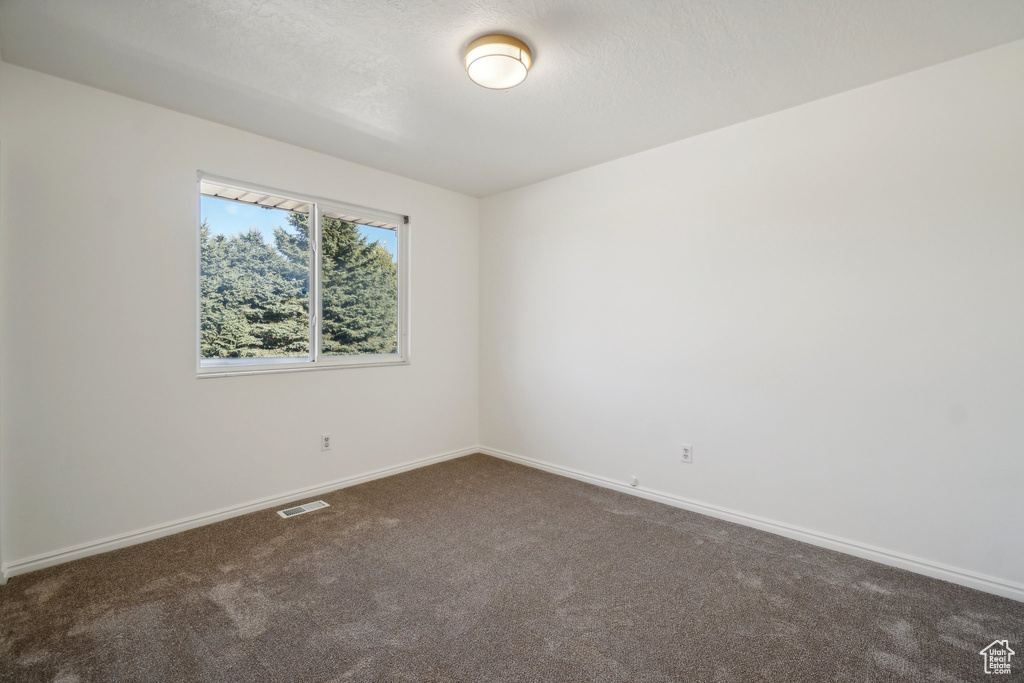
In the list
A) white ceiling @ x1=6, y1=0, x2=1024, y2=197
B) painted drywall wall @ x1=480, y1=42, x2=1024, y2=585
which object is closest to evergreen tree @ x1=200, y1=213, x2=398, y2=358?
white ceiling @ x1=6, y1=0, x2=1024, y2=197

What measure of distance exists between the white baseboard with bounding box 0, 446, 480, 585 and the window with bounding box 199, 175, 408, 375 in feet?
3.06

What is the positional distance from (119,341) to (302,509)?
155 centimetres

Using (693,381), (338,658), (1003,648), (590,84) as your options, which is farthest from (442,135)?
(1003,648)

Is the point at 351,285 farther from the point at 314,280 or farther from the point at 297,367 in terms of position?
the point at 297,367

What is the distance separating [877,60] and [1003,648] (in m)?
2.68

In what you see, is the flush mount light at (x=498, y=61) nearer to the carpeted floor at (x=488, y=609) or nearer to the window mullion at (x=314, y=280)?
the window mullion at (x=314, y=280)

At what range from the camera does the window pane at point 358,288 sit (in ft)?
12.3

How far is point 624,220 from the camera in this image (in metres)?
3.71

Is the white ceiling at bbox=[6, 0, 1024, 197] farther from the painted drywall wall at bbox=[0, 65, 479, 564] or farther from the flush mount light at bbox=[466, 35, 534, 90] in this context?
the painted drywall wall at bbox=[0, 65, 479, 564]

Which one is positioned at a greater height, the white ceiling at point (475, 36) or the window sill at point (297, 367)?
the white ceiling at point (475, 36)

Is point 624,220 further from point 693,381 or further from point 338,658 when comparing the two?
point 338,658

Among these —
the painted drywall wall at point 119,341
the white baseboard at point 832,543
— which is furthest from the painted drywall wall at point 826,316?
the painted drywall wall at point 119,341

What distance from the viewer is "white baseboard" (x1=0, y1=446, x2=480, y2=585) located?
2430 mm

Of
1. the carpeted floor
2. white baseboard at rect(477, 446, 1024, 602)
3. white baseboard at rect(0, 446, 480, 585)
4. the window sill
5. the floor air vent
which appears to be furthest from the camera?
the floor air vent
